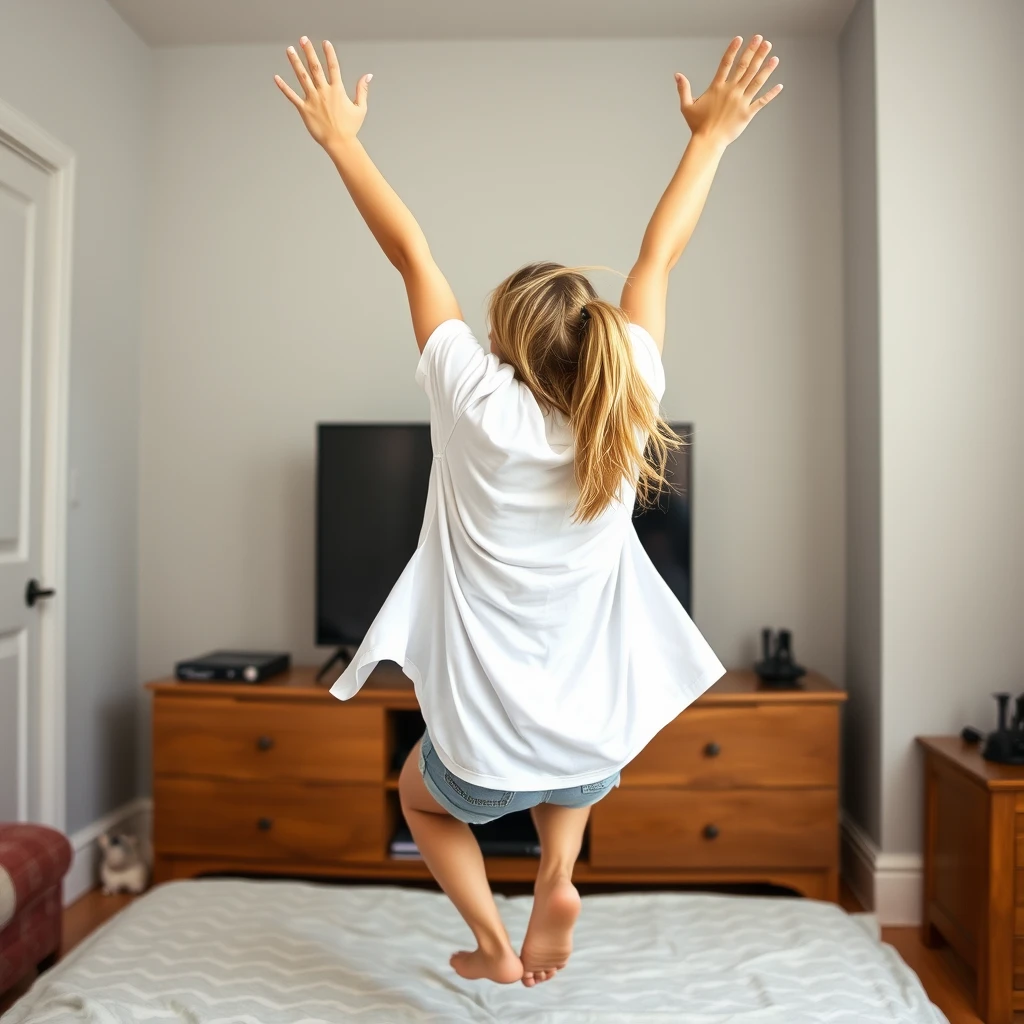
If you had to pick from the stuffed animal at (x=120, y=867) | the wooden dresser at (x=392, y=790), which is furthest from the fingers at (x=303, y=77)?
the stuffed animal at (x=120, y=867)

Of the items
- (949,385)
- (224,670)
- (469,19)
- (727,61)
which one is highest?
(469,19)

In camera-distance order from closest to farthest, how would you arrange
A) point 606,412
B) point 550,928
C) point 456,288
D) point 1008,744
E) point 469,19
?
point 606,412 < point 550,928 < point 1008,744 < point 469,19 < point 456,288

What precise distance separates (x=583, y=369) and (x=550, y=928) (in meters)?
0.93

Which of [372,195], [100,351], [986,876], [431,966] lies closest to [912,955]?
[986,876]

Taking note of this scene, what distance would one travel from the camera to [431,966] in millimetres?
2125

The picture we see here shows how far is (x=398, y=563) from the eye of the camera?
3117 millimetres

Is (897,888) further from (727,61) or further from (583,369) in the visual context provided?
(727,61)

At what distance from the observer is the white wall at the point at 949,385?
111 inches

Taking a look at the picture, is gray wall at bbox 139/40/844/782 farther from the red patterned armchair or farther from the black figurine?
the red patterned armchair

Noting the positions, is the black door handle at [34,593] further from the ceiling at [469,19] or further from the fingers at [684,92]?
the fingers at [684,92]

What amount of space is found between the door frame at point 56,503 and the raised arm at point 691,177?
6.72 feet

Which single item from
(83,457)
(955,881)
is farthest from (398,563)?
(955,881)

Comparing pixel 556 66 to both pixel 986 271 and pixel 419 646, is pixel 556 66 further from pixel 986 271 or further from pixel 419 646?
pixel 419 646

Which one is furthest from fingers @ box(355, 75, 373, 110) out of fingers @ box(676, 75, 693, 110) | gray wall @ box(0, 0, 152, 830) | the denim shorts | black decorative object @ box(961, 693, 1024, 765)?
black decorative object @ box(961, 693, 1024, 765)
